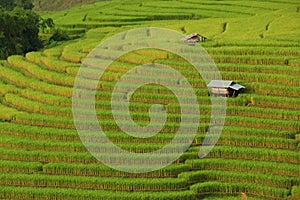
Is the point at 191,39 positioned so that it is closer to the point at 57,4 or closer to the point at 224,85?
the point at 224,85

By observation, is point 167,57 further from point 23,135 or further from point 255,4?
point 255,4

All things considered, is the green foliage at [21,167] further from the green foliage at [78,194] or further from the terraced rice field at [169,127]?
the green foliage at [78,194]

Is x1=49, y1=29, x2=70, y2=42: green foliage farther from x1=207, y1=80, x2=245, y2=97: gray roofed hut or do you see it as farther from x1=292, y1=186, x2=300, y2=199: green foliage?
x1=292, y1=186, x2=300, y2=199: green foliage

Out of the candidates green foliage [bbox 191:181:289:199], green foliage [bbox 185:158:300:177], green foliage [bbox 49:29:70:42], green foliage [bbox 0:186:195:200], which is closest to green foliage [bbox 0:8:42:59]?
green foliage [bbox 49:29:70:42]

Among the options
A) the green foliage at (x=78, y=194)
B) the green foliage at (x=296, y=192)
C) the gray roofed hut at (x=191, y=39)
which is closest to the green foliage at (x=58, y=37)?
the gray roofed hut at (x=191, y=39)

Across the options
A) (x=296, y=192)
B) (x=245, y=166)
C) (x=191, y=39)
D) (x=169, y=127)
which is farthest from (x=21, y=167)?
(x=191, y=39)

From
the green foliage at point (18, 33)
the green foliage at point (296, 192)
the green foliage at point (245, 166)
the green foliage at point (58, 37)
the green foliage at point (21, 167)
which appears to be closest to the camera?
the green foliage at point (296, 192)

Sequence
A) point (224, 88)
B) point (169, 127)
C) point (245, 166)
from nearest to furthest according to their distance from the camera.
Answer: point (245, 166) < point (169, 127) < point (224, 88)
